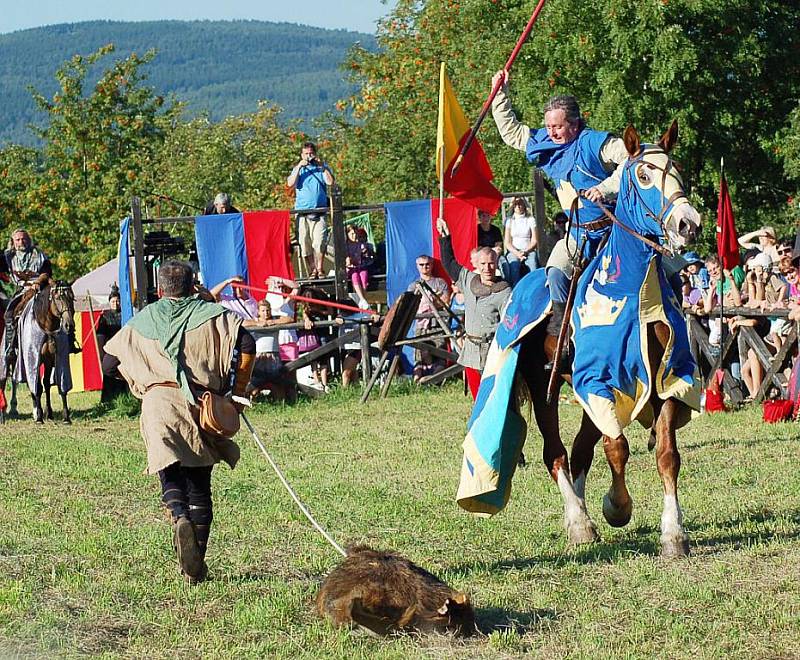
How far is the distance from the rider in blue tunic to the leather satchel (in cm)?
221

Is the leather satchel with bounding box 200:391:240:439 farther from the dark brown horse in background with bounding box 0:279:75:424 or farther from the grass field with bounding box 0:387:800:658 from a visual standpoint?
the dark brown horse in background with bounding box 0:279:75:424

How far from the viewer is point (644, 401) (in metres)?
7.61

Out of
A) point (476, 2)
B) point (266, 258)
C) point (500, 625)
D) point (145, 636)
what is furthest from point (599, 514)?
point (476, 2)

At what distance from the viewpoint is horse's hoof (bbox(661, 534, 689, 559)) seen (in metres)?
7.50

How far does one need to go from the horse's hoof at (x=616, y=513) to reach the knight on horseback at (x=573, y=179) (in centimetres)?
98

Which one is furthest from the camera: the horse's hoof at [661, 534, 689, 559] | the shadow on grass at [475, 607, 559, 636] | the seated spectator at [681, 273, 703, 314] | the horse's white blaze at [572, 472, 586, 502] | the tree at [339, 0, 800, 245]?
the tree at [339, 0, 800, 245]

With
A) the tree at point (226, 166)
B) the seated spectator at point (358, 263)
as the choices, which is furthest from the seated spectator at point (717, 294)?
the tree at point (226, 166)

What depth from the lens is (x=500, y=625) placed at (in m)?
6.21

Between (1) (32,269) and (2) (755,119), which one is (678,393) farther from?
(2) (755,119)

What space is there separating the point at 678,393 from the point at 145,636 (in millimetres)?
3190

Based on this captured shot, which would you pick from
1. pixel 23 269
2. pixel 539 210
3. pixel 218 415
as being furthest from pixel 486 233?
pixel 218 415

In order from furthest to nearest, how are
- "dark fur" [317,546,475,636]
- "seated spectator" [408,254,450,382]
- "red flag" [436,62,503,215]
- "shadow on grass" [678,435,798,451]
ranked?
"seated spectator" [408,254,450,382] < "shadow on grass" [678,435,798,451] < "red flag" [436,62,503,215] < "dark fur" [317,546,475,636]

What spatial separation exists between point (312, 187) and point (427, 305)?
92.3 inches

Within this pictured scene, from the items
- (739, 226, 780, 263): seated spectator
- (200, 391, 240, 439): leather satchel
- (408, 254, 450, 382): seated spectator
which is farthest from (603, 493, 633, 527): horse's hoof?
(739, 226, 780, 263): seated spectator
